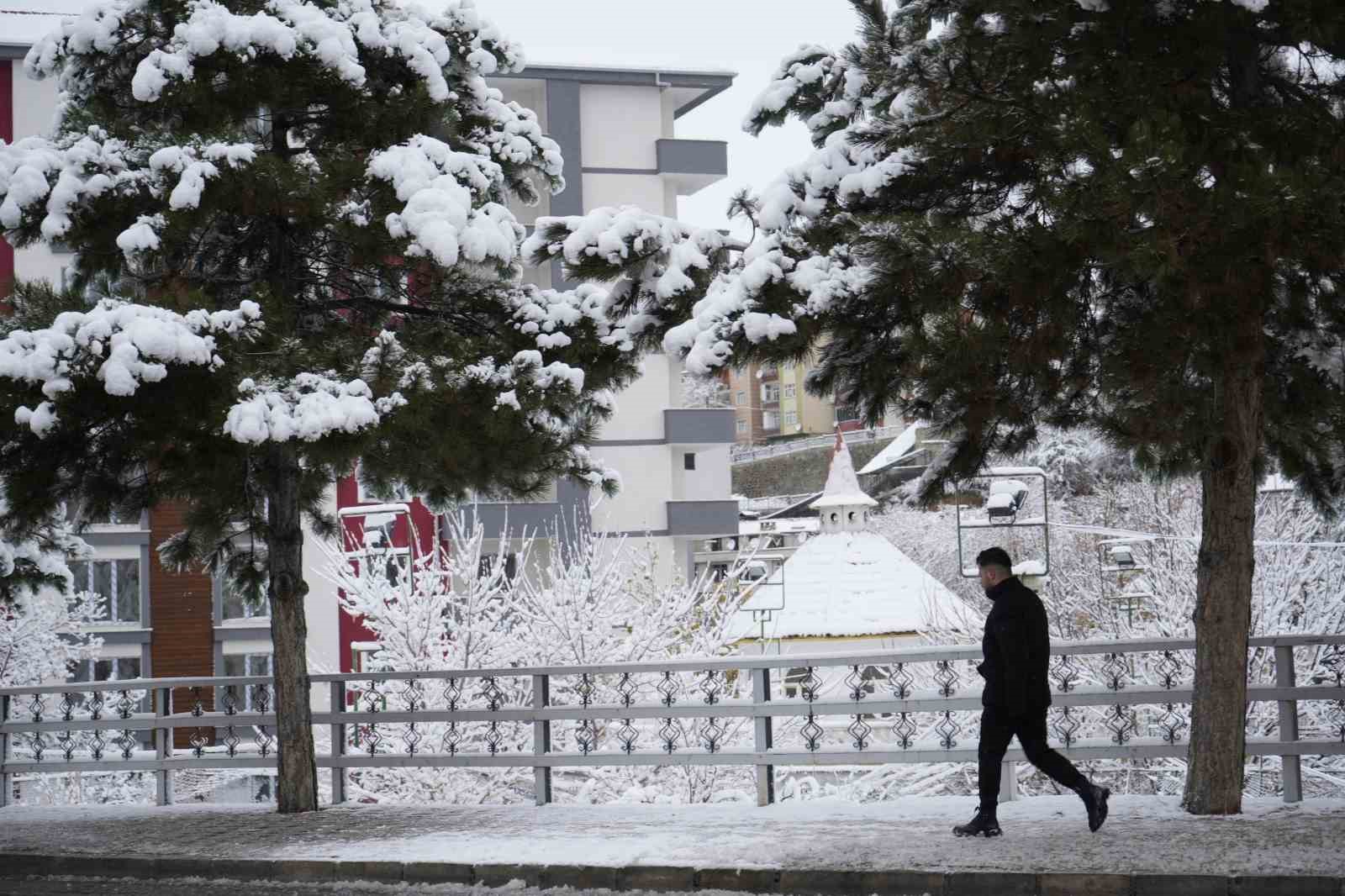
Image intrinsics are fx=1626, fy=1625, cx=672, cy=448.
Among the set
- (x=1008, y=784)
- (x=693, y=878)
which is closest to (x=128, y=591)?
(x=1008, y=784)

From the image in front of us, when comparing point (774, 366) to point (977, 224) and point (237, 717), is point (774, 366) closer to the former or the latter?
point (977, 224)

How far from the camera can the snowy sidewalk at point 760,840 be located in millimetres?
8344

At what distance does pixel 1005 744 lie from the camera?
9391 millimetres

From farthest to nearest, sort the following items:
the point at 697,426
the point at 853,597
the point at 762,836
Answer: the point at 697,426 < the point at 853,597 < the point at 762,836

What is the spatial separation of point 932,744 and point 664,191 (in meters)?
39.0

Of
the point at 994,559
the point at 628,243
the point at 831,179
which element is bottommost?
the point at 994,559

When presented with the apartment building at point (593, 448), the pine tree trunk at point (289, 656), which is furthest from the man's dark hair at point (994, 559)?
the apartment building at point (593, 448)

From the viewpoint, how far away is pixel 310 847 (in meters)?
10.4

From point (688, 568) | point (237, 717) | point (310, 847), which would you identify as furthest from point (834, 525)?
point (310, 847)

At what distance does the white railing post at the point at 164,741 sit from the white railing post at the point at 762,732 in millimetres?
5180

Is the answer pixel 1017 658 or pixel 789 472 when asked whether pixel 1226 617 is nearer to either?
pixel 1017 658

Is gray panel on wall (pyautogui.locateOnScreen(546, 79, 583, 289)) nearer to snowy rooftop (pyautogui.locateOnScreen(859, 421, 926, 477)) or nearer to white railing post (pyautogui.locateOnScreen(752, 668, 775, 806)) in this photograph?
snowy rooftop (pyautogui.locateOnScreen(859, 421, 926, 477))

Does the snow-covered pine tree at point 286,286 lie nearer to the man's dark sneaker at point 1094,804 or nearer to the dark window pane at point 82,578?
the man's dark sneaker at point 1094,804

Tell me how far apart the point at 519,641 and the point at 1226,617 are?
615 inches
